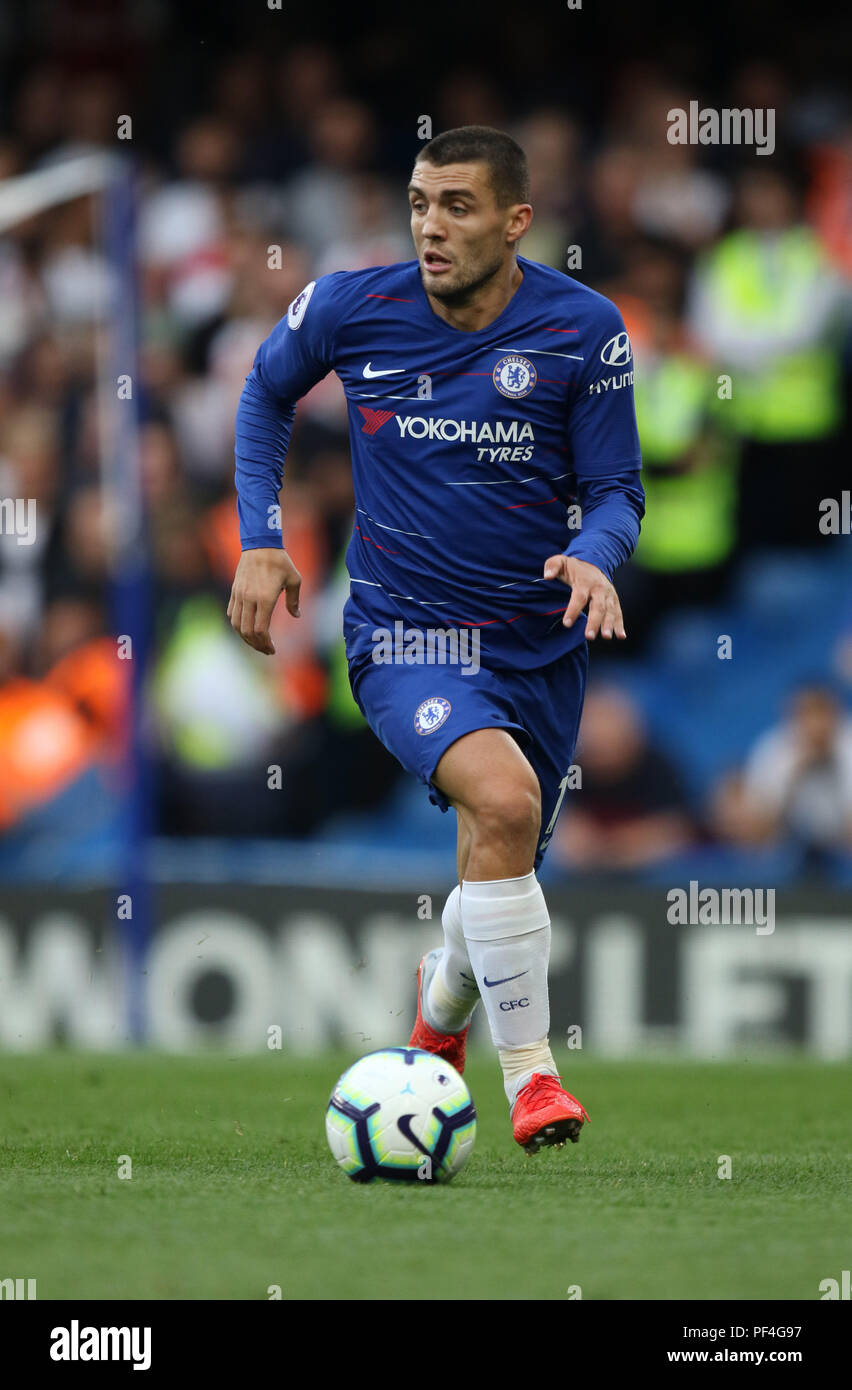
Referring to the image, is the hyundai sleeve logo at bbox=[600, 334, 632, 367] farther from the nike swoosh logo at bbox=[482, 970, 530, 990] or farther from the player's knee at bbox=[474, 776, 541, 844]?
the nike swoosh logo at bbox=[482, 970, 530, 990]

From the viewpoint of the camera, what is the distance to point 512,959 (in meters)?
4.92

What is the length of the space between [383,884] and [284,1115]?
141 inches

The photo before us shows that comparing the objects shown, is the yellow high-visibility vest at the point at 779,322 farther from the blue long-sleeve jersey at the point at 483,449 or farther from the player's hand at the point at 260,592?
the player's hand at the point at 260,592

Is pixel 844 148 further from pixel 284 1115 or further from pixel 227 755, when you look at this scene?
pixel 284 1115

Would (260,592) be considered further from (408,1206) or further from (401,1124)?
(408,1206)

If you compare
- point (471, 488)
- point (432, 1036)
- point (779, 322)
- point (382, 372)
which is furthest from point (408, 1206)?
point (779, 322)

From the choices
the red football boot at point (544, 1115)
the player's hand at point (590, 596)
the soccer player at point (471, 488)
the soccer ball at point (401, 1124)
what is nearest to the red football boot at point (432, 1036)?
the soccer player at point (471, 488)

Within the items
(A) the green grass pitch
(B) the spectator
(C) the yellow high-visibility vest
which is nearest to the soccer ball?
(A) the green grass pitch

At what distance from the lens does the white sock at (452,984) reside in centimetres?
543

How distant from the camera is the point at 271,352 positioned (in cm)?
551

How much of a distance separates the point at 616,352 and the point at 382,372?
59 centimetres

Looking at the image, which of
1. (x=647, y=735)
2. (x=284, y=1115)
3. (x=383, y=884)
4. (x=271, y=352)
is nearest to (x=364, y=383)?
(x=271, y=352)

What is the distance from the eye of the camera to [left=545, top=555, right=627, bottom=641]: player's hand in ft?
15.4

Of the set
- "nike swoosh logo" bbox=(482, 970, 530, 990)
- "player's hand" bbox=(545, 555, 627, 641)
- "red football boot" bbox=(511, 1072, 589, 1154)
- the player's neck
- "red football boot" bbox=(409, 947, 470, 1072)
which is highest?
the player's neck
